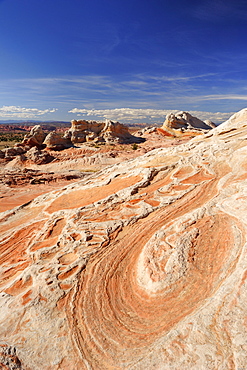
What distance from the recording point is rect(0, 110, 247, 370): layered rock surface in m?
4.07

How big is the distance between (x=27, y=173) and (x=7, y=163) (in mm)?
10680

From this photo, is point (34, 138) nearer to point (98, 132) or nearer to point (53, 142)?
point (53, 142)

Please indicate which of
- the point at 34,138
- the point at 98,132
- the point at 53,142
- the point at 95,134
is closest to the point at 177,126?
the point at 98,132

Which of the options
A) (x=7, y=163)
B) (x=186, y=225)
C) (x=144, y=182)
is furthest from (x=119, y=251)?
(x=7, y=163)

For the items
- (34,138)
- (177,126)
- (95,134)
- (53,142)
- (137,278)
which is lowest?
(53,142)

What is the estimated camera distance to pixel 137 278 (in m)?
5.96

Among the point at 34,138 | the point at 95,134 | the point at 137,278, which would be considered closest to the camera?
the point at 137,278

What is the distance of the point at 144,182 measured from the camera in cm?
1027

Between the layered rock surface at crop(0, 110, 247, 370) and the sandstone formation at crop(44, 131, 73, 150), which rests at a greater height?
the layered rock surface at crop(0, 110, 247, 370)

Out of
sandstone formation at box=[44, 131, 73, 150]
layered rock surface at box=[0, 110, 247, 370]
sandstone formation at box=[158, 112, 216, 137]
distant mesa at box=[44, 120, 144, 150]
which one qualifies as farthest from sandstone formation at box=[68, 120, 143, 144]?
layered rock surface at box=[0, 110, 247, 370]

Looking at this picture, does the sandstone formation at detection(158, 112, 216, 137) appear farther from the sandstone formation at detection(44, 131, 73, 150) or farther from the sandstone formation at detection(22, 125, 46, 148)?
the sandstone formation at detection(22, 125, 46, 148)

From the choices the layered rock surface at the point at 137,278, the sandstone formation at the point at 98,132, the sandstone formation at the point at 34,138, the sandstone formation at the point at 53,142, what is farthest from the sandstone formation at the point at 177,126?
the layered rock surface at the point at 137,278

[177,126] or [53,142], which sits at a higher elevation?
[177,126]

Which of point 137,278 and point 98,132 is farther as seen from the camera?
point 98,132
